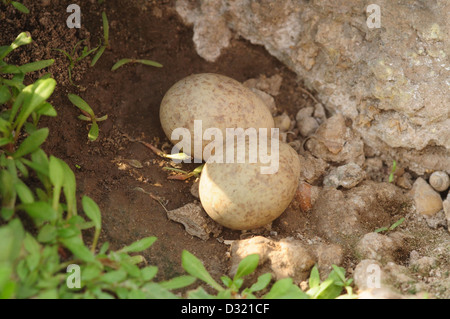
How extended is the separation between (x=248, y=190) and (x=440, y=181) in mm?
1177

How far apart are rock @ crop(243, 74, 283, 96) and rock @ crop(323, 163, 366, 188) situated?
0.71 m

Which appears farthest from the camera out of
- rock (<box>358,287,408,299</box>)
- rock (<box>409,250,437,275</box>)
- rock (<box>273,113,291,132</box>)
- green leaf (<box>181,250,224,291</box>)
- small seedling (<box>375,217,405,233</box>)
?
rock (<box>273,113,291,132</box>)

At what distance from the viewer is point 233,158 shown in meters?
2.43

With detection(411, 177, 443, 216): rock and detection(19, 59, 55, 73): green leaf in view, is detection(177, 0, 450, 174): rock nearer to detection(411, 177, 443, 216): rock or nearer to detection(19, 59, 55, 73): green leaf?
detection(411, 177, 443, 216): rock

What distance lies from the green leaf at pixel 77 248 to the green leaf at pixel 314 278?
0.98 meters

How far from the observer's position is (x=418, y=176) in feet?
9.26

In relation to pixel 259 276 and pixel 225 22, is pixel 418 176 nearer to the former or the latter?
pixel 259 276

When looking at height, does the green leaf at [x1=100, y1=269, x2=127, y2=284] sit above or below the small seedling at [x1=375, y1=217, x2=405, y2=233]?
above

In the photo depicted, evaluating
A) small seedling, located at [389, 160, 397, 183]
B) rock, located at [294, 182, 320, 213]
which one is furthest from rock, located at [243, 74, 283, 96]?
small seedling, located at [389, 160, 397, 183]

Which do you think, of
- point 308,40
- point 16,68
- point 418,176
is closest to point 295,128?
point 308,40

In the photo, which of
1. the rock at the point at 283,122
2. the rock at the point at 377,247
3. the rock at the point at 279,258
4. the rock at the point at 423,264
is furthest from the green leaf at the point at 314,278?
the rock at the point at 283,122

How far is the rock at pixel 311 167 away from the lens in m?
2.78

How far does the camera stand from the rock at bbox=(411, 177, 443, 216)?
2.63 m

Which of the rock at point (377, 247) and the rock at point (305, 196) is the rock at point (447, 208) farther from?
the rock at point (305, 196)
